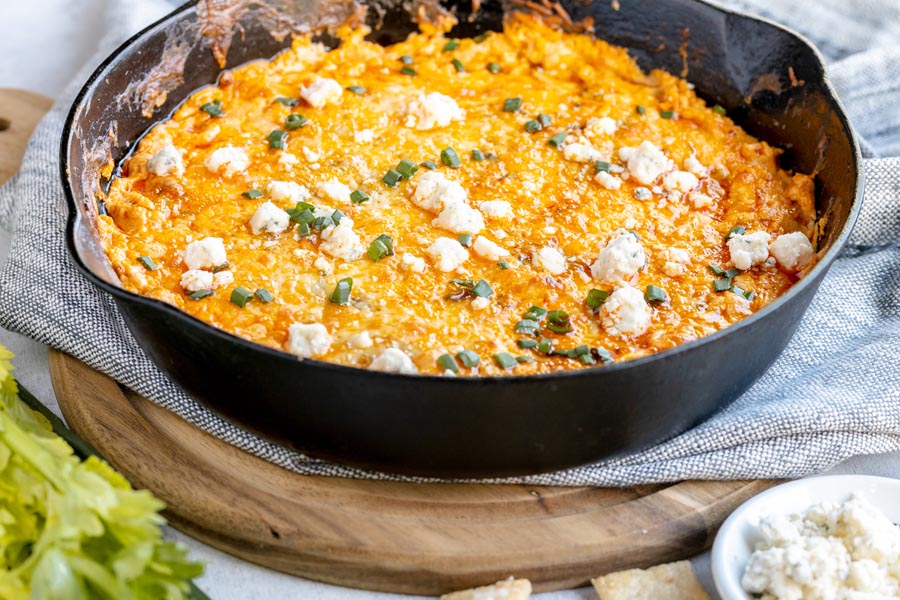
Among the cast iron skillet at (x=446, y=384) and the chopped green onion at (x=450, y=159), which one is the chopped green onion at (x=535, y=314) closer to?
the cast iron skillet at (x=446, y=384)

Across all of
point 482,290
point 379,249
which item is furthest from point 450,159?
point 482,290

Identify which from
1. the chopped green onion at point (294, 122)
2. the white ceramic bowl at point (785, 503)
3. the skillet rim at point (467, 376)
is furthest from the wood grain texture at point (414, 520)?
the chopped green onion at point (294, 122)

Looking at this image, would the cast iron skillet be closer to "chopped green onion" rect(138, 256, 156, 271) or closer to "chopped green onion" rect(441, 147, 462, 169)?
"chopped green onion" rect(138, 256, 156, 271)

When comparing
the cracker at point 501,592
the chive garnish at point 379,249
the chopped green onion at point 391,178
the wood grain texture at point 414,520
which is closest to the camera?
the cracker at point 501,592

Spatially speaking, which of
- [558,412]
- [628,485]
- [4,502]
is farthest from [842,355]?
[4,502]

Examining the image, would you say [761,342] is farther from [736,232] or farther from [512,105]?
[512,105]
